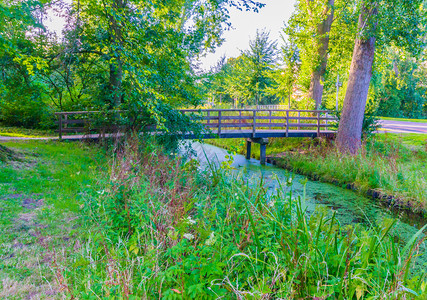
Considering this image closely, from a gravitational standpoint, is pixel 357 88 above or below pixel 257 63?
below

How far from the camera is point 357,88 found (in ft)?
35.6

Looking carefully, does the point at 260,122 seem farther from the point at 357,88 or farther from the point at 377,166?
the point at 377,166

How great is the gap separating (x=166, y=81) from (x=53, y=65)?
23.2 feet

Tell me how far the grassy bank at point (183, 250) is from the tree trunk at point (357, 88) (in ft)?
23.1

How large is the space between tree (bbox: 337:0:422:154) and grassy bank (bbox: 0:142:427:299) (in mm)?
7149

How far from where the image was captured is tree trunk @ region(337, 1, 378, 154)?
10.3 m

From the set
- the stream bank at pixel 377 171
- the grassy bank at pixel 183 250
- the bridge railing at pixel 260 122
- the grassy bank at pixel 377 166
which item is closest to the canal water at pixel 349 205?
the stream bank at pixel 377 171

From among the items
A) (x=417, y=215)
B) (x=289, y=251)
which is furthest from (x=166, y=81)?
(x=417, y=215)

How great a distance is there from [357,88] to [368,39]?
1685 mm

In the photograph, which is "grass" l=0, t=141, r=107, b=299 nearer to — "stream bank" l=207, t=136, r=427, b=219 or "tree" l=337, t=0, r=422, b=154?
"stream bank" l=207, t=136, r=427, b=219

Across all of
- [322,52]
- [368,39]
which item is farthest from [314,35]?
[368,39]

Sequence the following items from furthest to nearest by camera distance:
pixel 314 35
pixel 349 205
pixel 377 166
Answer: pixel 314 35 < pixel 377 166 < pixel 349 205

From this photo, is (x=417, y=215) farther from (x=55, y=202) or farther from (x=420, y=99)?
(x=420, y=99)

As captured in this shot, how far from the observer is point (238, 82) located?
2777cm
